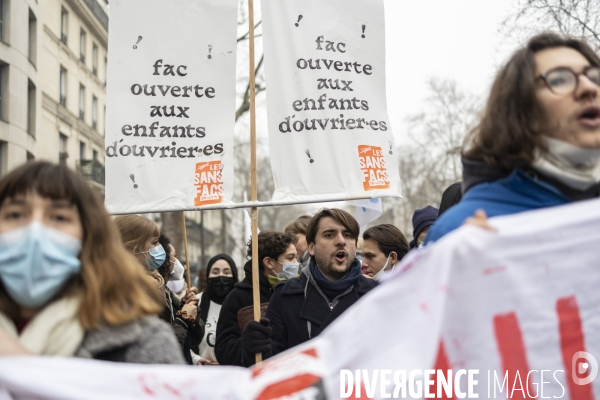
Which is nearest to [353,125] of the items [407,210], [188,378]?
[188,378]

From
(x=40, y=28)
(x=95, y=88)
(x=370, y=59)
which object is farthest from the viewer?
(x=95, y=88)

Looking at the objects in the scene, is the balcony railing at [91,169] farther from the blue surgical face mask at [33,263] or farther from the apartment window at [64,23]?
the blue surgical face mask at [33,263]

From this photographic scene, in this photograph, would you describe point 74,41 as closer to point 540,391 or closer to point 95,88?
point 95,88

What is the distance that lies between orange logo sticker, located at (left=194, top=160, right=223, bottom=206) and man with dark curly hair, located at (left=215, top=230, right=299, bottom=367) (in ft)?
2.75

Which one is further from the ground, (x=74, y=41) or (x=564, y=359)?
(x=74, y=41)

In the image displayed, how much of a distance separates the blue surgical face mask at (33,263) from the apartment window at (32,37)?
26983mm

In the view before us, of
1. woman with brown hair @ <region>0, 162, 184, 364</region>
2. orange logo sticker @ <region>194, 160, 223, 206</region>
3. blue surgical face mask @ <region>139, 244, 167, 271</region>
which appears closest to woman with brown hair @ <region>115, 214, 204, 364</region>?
blue surgical face mask @ <region>139, 244, 167, 271</region>

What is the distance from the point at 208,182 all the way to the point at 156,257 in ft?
2.21

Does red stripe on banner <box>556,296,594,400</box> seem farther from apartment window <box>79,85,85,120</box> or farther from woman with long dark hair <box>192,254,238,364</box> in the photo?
apartment window <box>79,85,85,120</box>

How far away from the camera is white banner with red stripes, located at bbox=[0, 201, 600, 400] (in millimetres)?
1957

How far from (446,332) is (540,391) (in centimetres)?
36

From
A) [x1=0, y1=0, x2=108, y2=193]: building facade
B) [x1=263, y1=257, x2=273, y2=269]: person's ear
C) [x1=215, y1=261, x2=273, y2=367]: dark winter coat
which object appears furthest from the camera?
[x1=0, y1=0, x2=108, y2=193]: building facade

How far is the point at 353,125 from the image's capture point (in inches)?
203

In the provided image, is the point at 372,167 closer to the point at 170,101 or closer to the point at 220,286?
the point at 170,101
